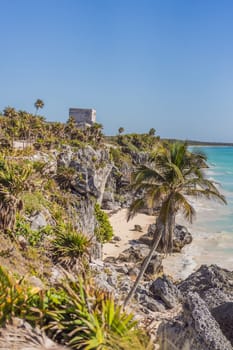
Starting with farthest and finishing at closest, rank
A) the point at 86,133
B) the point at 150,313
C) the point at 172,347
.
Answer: the point at 86,133 < the point at 150,313 < the point at 172,347

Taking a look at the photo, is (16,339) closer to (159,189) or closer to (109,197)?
(159,189)

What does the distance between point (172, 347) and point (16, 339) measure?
3185 mm

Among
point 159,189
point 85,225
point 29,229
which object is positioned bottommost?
point 85,225

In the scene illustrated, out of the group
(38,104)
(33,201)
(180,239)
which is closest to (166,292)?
(33,201)

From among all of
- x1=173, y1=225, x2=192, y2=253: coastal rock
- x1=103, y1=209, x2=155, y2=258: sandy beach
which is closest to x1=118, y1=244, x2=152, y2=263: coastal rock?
x1=103, y1=209, x2=155, y2=258: sandy beach

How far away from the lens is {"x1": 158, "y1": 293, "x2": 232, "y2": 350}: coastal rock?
8.56 m

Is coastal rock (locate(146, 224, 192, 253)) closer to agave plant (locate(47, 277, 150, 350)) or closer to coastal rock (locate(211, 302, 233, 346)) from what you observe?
coastal rock (locate(211, 302, 233, 346))

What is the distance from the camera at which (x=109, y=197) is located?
1992 inches

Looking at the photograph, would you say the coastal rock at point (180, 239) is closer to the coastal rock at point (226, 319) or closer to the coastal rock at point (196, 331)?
the coastal rock at point (226, 319)

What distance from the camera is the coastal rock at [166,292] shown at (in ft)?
55.6

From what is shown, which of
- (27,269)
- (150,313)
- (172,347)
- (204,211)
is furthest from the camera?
(204,211)

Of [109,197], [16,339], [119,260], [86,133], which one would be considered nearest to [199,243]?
[119,260]

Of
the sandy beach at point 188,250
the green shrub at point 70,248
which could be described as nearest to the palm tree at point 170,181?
the green shrub at point 70,248

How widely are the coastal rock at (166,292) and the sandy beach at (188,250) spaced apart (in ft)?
24.3
